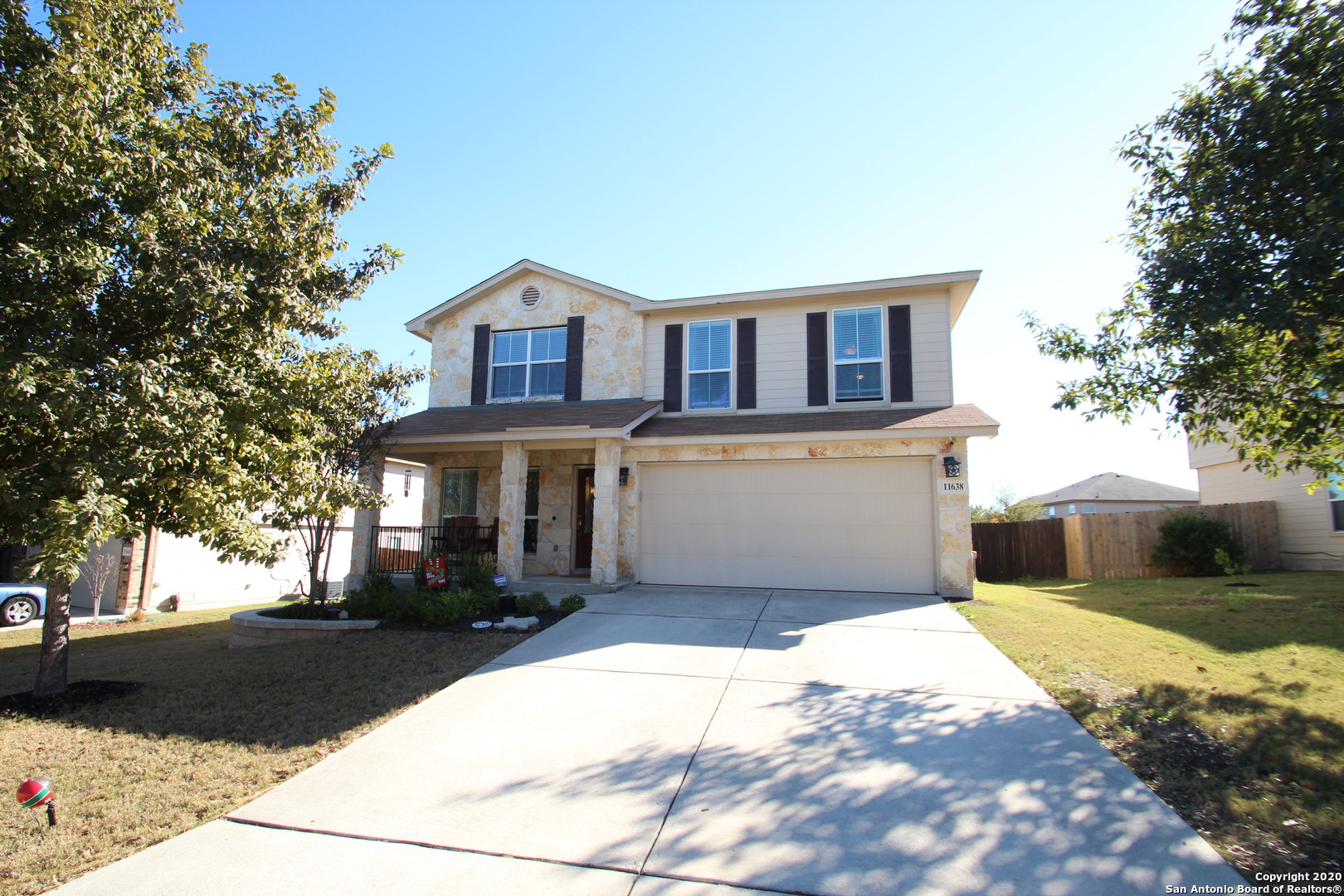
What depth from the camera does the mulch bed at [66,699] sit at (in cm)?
636

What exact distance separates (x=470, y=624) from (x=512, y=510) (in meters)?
2.97

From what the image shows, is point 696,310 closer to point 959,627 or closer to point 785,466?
point 785,466

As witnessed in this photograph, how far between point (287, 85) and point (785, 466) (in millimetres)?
8714

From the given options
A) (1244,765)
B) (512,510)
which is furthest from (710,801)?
(512,510)

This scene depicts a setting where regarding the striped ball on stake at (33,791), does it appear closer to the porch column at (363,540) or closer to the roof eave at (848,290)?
the porch column at (363,540)

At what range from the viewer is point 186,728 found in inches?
229

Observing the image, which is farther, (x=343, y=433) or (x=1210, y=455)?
(x=1210, y=455)

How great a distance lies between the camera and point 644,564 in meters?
12.4

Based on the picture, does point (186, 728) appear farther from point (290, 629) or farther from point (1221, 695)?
point (1221, 695)

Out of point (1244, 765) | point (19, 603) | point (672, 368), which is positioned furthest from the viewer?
point (19, 603)

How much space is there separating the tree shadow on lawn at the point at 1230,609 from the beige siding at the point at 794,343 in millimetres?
4425

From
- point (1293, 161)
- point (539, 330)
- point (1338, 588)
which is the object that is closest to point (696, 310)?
point (539, 330)

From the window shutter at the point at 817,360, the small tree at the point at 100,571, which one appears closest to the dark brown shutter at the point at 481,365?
the window shutter at the point at 817,360

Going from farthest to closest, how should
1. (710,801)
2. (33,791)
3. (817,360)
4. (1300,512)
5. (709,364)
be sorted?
(1300,512), (709,364), (817,360), (710,801), (33,791)
